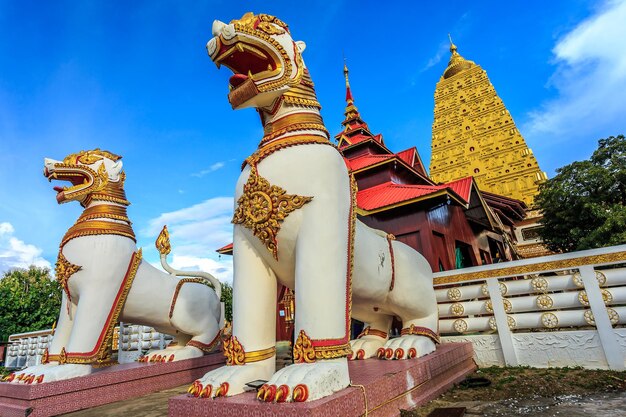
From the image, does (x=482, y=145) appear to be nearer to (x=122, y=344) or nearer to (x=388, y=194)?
(x=388, y=194)

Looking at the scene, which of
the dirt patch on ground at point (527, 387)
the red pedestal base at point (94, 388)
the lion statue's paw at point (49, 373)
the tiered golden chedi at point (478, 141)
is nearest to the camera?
the dirt patch on ground at point (527, 387)

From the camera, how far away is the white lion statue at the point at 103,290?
3.65 m

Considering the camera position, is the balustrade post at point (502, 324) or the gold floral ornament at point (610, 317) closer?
the gold floral ornament at point (610, 317)

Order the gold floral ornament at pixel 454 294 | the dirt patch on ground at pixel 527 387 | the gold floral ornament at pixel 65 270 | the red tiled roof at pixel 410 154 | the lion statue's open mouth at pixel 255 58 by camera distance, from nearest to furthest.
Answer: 1. the lion statue's open mouth at pixel 255 58
2. the dirt patch on ground at pixel 527 387
3. the gold floral ornament at pixel 65 270
4. the gold floral ornament at pixel 454 294
5. the red tiled roof at pixel 410 154

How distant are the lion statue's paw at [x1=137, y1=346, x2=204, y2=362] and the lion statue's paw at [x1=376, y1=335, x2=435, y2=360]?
2.56 m

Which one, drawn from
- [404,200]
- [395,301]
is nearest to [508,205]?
[404,200]

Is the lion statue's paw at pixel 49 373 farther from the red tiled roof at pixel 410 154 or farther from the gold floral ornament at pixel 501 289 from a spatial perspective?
the red tiled roof at pixel 410 154

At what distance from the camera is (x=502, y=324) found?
4.25 metres

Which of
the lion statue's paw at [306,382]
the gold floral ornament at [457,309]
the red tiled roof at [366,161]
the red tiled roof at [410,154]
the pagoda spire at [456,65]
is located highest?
the pagoda spire at [456,65]

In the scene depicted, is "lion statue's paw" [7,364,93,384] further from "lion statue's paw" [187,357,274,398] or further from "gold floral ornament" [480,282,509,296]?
"gold floral ornament" [480,282,509,296]

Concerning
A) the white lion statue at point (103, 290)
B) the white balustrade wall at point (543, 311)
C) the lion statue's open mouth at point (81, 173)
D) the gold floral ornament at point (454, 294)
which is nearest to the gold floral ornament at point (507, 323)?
the white balustrade wall at point (543, 311)

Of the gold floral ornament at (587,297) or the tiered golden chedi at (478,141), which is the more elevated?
the tiered golden chedi at (478,141)

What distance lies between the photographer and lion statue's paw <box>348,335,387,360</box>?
11.4 ft

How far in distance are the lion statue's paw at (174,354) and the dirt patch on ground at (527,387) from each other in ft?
10.2
